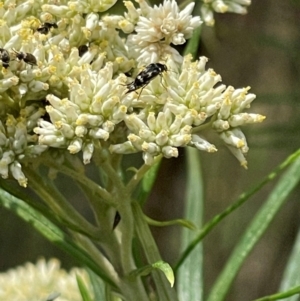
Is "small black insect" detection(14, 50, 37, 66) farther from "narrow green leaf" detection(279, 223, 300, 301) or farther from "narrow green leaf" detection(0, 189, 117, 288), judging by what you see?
"narrow green leaf" detection(279, 223, 300, 301)

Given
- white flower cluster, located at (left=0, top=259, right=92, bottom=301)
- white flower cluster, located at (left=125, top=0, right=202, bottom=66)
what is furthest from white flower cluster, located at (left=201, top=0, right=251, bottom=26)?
white flower cluster, located at (left=0, top=259, right=92, bottom=301)

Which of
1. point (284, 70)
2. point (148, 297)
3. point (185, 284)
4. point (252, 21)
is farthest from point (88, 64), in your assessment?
point (284, 70)

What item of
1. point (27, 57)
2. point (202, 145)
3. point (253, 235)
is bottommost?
point (253, 235)

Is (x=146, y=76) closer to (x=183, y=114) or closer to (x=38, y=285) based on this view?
(x=183, y=114)

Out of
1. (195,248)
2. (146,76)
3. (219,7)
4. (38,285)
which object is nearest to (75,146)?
(146,76)

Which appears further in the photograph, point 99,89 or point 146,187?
point 146,187

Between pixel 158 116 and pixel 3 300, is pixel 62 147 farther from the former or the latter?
pixel 3 300
